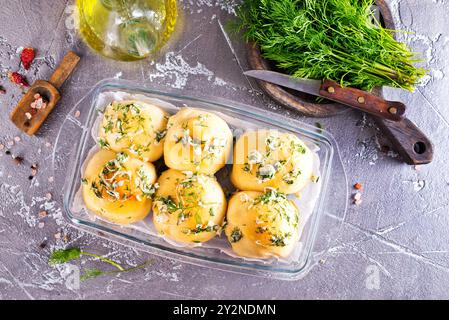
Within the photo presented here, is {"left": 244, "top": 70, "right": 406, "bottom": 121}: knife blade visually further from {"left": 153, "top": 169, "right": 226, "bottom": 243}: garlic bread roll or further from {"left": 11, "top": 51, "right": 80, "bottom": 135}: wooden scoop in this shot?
{"left": 11, "top": 51, "right": 80, "bottom": 135}: wooden scoop

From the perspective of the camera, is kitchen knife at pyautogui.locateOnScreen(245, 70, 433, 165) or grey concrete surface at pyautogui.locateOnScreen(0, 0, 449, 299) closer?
kitchen knife at pyautogui.locateOnScreen(245, 70, 433, 165)

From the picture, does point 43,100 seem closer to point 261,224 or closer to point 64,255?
point 64,255

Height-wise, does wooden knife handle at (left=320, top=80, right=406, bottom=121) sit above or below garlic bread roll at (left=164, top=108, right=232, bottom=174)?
above

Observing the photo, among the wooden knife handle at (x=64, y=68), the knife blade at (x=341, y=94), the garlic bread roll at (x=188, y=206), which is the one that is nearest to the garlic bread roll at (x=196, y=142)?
the garlic bread roll at (x=188, y=206)

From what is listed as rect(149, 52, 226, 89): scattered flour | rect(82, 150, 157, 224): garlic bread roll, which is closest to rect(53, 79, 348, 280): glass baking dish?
rect(82, 150, 157, 224): garlic bread roll

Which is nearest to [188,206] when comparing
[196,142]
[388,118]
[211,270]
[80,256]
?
[196,142]
